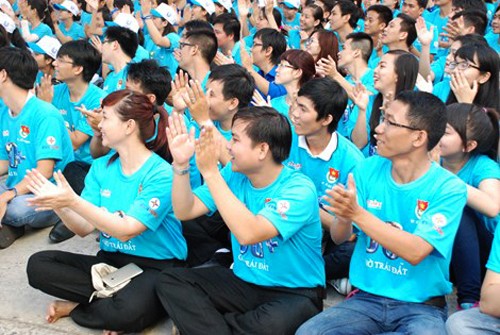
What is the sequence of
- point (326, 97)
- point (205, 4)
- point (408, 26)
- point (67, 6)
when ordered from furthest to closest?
point (67, 6) → point (205, 4) → point (408, 26) → point (326, 97)

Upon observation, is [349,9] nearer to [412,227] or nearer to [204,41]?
[204,41]

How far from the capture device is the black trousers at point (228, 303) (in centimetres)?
288

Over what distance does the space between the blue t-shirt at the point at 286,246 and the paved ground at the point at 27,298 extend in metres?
0.54

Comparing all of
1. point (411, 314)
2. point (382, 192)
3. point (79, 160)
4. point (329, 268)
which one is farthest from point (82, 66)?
point (411, 314)

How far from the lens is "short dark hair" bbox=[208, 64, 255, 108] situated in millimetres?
4281

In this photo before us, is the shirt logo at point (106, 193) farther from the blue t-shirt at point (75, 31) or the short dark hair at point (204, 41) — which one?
the blue t-shirt at point (75, 31)

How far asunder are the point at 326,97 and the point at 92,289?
5.78ft

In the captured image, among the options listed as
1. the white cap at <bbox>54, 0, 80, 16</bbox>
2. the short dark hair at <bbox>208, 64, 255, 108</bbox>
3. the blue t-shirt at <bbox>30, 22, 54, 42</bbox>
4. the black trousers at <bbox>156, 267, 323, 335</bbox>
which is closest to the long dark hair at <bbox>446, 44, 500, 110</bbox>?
the short dark hair at <bbox>208, 64, 255, 108</bbox>

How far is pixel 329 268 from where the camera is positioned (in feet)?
11.8

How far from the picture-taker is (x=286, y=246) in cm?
301

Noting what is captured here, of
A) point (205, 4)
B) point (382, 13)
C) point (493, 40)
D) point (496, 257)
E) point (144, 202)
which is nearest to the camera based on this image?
point (496, 257)

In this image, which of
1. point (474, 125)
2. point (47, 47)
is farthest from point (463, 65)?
point (47, 47)

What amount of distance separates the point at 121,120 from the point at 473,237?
1968 millimetres

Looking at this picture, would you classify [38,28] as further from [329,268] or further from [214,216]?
[329,268]
